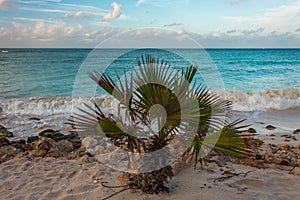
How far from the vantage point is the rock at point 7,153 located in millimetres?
6257

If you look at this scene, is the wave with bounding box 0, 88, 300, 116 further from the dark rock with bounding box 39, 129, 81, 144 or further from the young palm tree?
the young palm tree

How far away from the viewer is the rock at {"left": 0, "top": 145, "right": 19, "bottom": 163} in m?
6.26

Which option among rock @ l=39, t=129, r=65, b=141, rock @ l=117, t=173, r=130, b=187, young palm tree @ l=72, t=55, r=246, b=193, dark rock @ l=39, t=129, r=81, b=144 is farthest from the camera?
rock @ l=39, t=129, r=65, b=141

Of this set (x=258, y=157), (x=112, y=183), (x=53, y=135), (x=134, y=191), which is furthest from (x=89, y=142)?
(x=258, y=157)

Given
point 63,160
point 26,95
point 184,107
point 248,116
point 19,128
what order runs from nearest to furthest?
point 184,107 < point 63,160 < point 19,128 < point 248,116 < point 26,95

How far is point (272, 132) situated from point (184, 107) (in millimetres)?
7378

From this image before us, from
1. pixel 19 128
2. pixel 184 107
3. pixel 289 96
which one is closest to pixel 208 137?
pixel 184 107

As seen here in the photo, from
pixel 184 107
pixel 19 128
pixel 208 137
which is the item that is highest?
pixel 184 107

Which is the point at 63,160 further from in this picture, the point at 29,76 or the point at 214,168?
the point at 29,76

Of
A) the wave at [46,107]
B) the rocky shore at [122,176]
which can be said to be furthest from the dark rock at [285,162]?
the wave at [46,107]

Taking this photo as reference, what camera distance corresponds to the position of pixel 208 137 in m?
3.76

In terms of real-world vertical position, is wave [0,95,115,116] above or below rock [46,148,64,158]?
above

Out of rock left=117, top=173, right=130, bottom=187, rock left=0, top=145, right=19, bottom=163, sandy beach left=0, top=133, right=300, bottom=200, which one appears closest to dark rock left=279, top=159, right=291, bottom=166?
sandy beach left=0, top=133, right=300, bottom=200

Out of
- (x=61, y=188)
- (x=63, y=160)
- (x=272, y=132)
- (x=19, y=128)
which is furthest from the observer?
(x=19, y=128)
